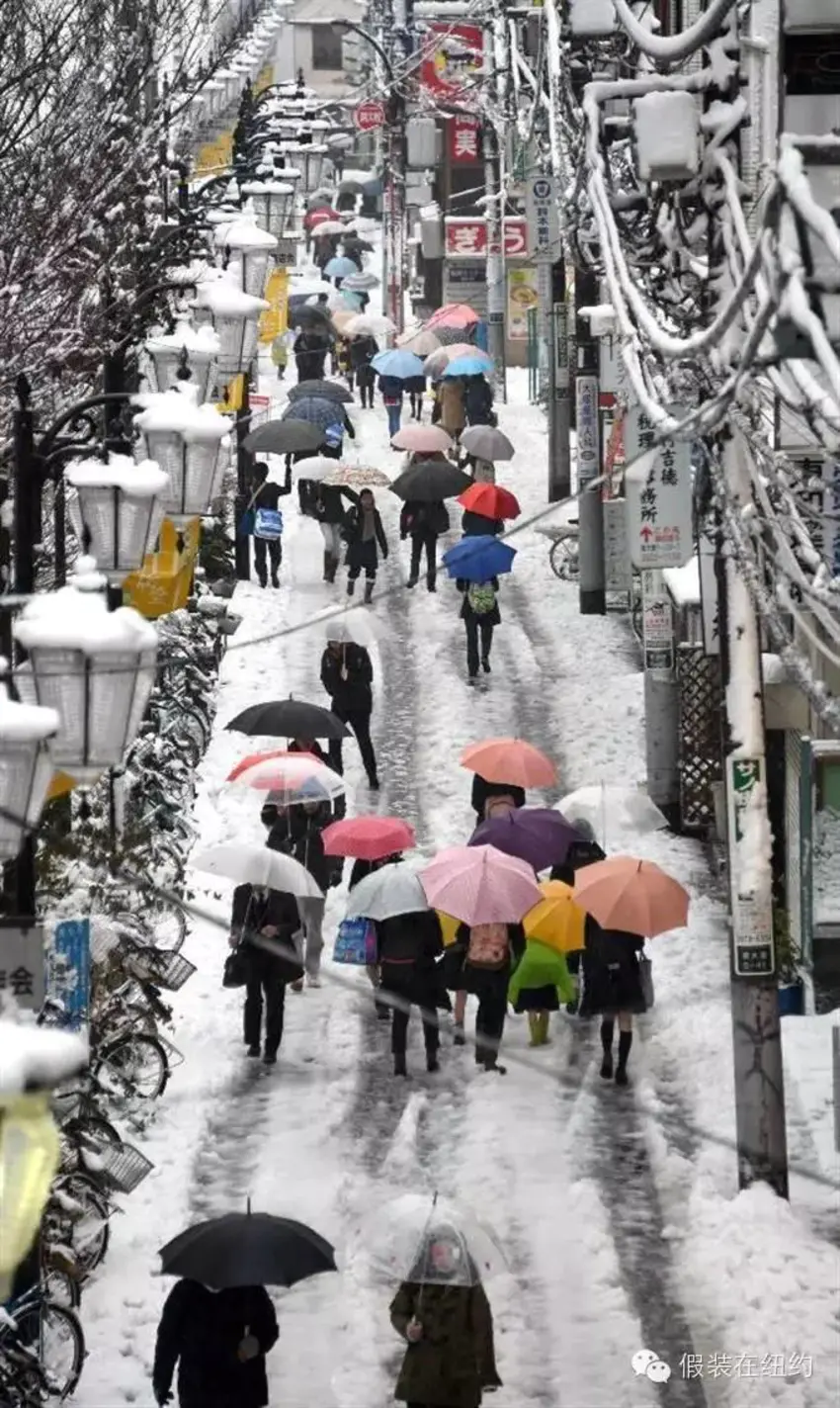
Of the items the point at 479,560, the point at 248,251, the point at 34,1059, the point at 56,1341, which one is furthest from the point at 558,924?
the point at 34,1059

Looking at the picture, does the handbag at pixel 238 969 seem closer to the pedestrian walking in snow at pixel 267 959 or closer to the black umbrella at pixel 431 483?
the pedestrian walking in snow at pixel 267 959

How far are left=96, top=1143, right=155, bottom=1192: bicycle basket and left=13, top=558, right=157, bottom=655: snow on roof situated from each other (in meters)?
4.99

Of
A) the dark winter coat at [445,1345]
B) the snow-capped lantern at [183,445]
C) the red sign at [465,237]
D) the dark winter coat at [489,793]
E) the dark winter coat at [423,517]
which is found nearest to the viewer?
the dark winter coat at [445,1345]

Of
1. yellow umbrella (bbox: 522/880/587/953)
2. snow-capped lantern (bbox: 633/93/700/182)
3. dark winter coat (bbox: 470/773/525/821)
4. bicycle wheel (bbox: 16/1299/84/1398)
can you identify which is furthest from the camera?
dark winter coat (bbox: 470/773/525/821)

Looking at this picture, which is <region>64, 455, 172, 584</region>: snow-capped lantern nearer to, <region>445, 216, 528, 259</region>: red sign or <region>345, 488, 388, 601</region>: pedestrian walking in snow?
<region>345, 488, 388, 601</region>: pedestrian walking in snow

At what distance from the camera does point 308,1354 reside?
13344 mm

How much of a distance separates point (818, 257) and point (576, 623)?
783 inches

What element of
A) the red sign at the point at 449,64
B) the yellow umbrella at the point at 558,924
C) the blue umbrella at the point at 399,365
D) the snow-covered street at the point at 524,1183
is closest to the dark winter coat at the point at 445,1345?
the snow-covered street at the point at 524,1183

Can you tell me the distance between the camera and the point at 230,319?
22.5m

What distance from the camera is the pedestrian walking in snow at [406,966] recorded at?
56.0ft

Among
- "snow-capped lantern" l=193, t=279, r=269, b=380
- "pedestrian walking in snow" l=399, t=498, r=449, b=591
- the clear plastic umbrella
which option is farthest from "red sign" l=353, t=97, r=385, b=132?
the clear plastic umbrella

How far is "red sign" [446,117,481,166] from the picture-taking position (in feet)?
194

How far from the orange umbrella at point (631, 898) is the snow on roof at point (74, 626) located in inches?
269

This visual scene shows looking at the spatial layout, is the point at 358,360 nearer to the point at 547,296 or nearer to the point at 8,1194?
the point at 547,296
